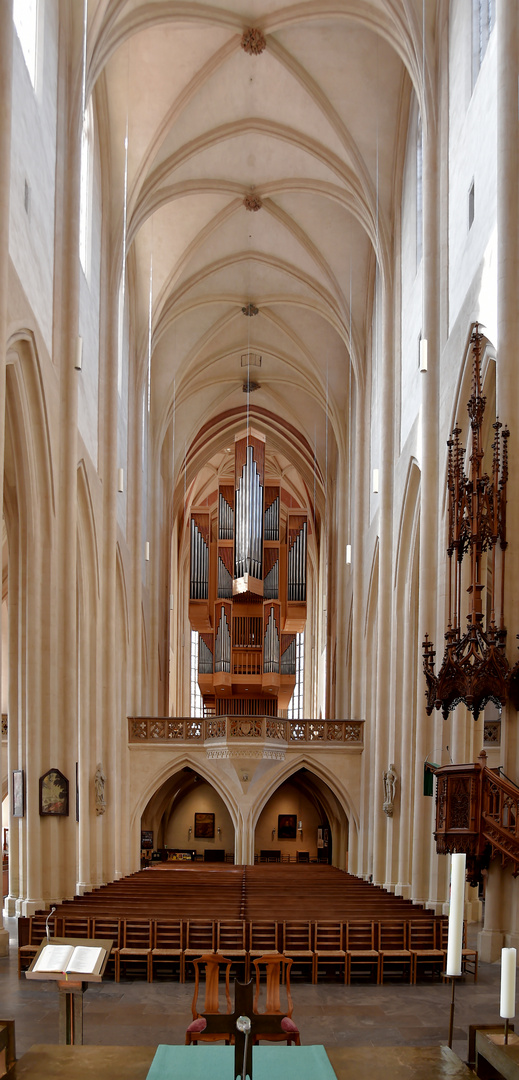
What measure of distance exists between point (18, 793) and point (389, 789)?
7995 mm

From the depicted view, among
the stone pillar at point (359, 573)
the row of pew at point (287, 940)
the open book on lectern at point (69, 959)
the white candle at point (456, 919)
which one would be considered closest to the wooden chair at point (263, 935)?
the row of pew at point (287, 940)

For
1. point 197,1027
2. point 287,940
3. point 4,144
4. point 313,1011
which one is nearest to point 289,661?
point 287,940

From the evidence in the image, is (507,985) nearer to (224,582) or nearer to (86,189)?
(86,189)

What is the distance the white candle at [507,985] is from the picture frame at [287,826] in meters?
32.7

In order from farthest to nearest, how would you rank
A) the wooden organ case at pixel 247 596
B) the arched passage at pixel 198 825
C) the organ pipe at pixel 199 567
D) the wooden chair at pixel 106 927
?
the organ pipe at pixel 199 567
the wooden organ case at pixel 247 596
the arched passage at pixel 198 825
the wooden chair at pixel 106 927

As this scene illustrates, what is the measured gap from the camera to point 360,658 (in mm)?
27984

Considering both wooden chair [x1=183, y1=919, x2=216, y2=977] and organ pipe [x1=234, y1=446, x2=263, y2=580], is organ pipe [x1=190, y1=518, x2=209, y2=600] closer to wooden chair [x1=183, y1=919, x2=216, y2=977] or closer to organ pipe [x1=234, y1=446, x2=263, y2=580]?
organ pipe [x1=234, y1=446, x2=263, y2=580]

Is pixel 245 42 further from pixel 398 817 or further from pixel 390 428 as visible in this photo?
pixel 398 817

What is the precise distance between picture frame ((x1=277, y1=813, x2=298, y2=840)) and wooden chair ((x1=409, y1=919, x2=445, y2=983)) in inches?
951

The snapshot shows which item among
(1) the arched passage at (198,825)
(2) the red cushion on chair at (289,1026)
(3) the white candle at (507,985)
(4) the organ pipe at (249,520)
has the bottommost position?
(1) the arched passage at (198,825)

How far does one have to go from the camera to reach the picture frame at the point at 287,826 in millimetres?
36469

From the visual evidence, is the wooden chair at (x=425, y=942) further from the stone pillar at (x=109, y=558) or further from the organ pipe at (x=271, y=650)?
the organ pipe at (x=271, y=650)

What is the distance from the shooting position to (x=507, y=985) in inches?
182

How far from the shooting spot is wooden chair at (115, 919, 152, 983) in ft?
38.5
